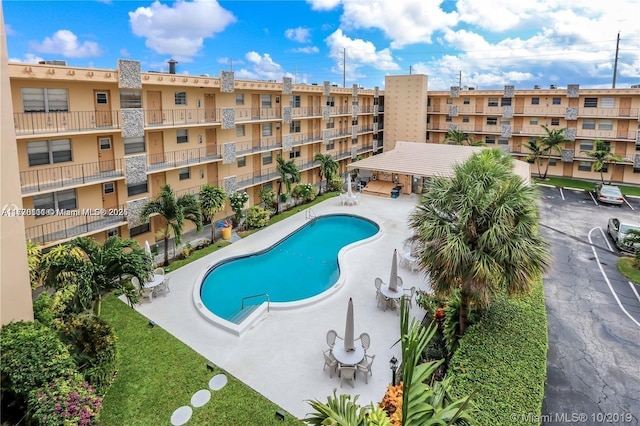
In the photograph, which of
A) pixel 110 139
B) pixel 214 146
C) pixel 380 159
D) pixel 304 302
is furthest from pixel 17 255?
pixel 380 159

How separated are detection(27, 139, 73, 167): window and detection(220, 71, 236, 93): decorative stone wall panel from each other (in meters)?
10.2

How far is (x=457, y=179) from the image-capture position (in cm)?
1208

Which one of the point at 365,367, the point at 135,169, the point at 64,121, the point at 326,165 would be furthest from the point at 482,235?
the point at 326,165

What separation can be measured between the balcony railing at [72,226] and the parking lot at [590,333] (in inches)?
777

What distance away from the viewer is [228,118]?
86.6ft

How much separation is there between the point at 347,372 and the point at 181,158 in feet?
58.1

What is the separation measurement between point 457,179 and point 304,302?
27.1 feet

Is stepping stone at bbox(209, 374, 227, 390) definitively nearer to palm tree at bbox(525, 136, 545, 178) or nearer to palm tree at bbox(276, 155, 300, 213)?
palm tree at bbox(276, 155, 300, 213)

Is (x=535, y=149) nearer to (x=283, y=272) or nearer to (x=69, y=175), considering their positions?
(x=283, y=272)

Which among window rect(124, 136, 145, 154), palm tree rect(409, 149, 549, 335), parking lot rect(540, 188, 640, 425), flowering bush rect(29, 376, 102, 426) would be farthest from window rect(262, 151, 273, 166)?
flowering bush rect(29, 376, 102, 426)

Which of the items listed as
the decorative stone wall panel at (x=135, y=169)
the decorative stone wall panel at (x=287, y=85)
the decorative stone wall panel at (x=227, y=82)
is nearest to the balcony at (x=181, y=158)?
the decorative stone wall panel at (x=135, y=169)

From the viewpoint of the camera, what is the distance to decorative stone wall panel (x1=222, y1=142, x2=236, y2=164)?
26641 millimetres

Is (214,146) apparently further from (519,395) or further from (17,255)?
(519,395)

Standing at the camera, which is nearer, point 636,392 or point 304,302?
point 636,392
